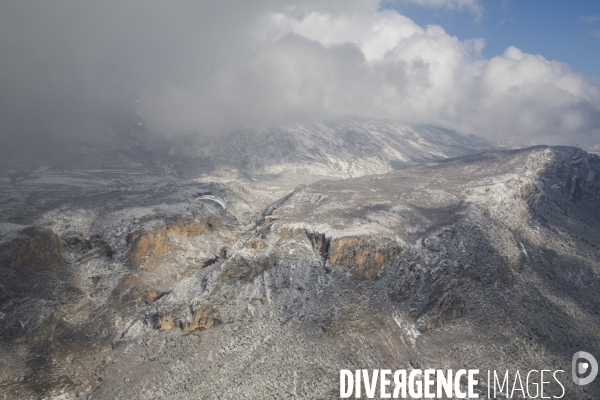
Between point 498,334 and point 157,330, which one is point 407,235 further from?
point 157,330

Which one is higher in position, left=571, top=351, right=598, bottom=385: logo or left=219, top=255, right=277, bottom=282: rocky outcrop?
left=219, top=255, right=277, bottom=282: rocky outcrop

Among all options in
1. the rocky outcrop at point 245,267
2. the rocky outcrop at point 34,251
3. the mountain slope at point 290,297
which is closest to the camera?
the mountain slope at point 290,297

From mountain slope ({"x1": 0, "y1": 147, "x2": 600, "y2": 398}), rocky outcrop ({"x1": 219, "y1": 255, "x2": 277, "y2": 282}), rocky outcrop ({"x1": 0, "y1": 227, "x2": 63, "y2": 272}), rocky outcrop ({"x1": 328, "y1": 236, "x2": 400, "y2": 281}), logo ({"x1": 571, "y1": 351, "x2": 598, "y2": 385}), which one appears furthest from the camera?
rocky outcrop ({"x1": 328, "y1": 236, "x2": 400, "y2": 281})

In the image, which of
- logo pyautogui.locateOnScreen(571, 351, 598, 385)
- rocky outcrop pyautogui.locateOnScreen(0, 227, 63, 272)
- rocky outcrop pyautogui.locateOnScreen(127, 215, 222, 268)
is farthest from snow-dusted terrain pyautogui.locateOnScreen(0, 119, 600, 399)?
logo pyautogui.locateOnScreen(571, 351, 598, 385)

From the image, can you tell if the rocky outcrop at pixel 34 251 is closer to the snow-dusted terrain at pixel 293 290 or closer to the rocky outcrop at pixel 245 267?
the snow-dusted terrain at pixel 293 290

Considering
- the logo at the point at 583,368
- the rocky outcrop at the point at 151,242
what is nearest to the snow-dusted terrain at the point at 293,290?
the rocky outcrop at the point at 151,242

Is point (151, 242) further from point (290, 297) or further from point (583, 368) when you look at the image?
point (583, 368)

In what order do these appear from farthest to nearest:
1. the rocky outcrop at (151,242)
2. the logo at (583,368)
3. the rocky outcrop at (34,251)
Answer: the rocky outcrop at (151,242), the rocky outcrop at (34,251), the logo at (583,368)

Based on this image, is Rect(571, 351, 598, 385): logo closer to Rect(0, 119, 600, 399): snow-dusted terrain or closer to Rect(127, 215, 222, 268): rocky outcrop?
Rect(0, 119, 600, 399): snow-dusted terrain
